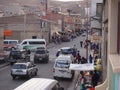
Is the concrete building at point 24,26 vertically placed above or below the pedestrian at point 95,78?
above

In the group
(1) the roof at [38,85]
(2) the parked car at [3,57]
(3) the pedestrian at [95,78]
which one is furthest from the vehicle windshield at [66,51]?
(1) the roof at [38,85]

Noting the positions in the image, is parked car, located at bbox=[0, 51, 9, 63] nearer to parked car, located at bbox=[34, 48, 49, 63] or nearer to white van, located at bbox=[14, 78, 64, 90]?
parked car, located at bbox=[34, 48, 49, 63]

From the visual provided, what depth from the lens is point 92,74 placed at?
24.1 m

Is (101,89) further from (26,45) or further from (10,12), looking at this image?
(10,12)

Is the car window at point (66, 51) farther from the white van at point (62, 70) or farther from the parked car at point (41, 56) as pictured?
the white van at point (62, 70)

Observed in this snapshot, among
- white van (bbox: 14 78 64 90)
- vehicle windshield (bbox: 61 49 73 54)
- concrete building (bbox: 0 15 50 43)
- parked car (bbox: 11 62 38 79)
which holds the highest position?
concrete building (bbox: 0 15 50 43)

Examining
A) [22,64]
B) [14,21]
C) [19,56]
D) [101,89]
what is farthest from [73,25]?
[101,89]

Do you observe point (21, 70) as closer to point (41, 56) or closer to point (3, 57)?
point (3, 57)

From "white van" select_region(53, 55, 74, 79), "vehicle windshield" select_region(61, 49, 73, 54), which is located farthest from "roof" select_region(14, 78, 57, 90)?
"vehicle windshield" select_region(61, 49, 73, 54)

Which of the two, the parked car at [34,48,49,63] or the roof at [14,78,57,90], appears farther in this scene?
the parked car at [34,48,49,63]

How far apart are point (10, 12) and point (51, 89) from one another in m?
88.5

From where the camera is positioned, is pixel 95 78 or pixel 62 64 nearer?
pixel 95 78

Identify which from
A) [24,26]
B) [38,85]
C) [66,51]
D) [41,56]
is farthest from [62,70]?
[24,26]

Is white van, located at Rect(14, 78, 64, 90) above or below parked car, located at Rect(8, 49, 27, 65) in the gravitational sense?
above
